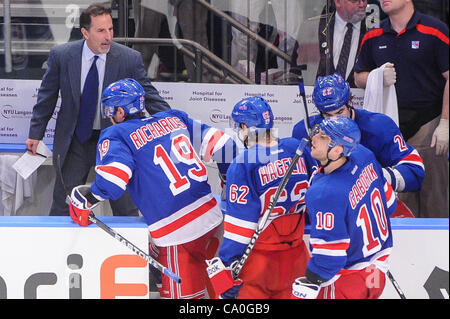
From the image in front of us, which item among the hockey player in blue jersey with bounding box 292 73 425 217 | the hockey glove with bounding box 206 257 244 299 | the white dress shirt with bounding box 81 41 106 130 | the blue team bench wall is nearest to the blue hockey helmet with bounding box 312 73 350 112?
the hockey player in blue jersey with bounding box 292 73 425 217

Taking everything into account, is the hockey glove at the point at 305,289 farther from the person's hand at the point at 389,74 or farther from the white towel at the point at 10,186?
the white towel at the point at 10,186

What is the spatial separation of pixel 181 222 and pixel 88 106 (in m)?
1.08

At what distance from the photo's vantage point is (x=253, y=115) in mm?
3643

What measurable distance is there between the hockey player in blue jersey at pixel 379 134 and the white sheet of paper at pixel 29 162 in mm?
1479

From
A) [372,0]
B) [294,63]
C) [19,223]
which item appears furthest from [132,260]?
[372,0]

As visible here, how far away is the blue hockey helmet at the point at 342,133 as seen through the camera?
3.24m

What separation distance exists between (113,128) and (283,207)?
0.82 m

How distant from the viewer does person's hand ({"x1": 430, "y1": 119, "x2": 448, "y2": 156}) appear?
14.7 ft

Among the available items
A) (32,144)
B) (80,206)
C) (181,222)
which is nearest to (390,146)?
(181,222)

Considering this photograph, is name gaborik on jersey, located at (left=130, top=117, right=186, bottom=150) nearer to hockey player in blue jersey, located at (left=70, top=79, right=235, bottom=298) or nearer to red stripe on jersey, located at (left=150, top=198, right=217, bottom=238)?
hockey player in blue jersey, located at (left=70, top=79, right=235, bottom=298)

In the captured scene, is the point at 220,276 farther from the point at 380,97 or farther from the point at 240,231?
the point at 380,97

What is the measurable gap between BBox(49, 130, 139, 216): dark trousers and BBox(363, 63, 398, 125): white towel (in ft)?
4.66

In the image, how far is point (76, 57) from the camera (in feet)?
14.8

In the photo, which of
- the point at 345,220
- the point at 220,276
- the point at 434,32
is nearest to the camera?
the point at 345,220
